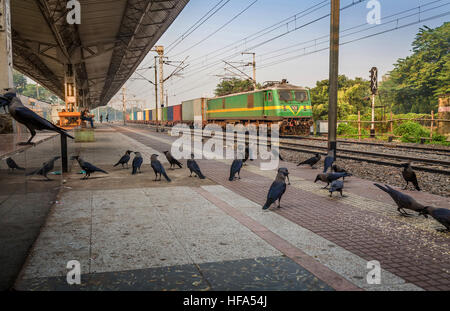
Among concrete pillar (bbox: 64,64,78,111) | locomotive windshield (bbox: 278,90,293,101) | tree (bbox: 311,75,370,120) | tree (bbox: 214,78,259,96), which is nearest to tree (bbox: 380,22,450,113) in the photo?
tree (bbox: 311,75,370,120)

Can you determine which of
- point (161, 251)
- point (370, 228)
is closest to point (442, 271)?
point (370, 228)


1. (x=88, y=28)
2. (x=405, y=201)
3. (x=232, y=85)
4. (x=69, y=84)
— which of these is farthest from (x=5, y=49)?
(x=232, y=85)

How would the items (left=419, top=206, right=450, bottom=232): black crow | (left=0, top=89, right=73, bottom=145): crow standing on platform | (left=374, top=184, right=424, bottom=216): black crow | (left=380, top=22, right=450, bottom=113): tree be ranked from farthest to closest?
(left=380, top=22, right=450, bottom=113): tree, (left=374, top=184, right=424, bottom=216): black crow, (left=419, top=206, right=450, bottom=232): black crow, (left=0, top=89, right=73, bottom=145): crow standing on platform

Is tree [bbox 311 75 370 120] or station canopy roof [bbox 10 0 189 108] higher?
station canopy roof [bbox 10 0 189 108]

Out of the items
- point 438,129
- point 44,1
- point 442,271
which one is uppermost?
point 44,1

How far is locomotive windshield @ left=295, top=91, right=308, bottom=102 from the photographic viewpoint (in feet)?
79.8

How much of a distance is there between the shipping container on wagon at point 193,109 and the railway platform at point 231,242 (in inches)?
1265

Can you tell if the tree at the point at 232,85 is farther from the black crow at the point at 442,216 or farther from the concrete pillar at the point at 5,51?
the black crow at the point at 442,216

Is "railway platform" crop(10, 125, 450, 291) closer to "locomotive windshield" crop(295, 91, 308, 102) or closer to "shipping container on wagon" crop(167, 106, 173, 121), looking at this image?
"locomotive windshield" crop(295, 91, 308, 102)

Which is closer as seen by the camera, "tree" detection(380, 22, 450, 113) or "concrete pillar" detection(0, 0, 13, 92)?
"concrete pillar" detection(0, 0, 13, 92)

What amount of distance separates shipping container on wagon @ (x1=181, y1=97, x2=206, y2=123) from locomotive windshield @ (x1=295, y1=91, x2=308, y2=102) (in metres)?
16.0
